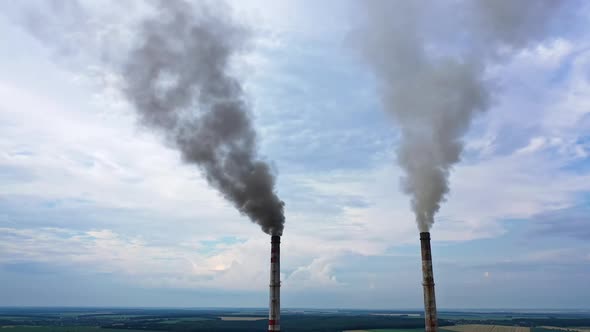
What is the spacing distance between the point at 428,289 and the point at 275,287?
10.2 meters

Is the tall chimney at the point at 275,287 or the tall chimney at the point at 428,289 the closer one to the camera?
the tall chimney at the point at 428,289

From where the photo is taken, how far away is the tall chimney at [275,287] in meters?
29.3

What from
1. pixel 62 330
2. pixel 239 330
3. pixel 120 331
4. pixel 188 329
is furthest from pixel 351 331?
pixel 62 330

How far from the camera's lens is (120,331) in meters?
103

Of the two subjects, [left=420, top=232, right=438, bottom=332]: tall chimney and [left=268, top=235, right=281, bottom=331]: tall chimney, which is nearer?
[left=420, top=232, right=438, bottom=332]: tall chimney

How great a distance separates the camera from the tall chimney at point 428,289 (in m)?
25.9

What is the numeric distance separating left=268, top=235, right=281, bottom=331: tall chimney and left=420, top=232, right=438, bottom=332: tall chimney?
31.1 feet

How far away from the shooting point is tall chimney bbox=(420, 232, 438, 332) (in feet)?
85.0

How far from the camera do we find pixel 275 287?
98.3 ft

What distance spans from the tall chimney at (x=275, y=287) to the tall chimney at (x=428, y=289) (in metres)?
9.49

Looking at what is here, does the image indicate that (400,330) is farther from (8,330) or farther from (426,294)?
(8,330)

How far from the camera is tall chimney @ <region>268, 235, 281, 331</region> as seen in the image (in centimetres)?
2934

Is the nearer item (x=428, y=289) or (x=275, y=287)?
(x=428, y=289)

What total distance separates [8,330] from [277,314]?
337 feet
